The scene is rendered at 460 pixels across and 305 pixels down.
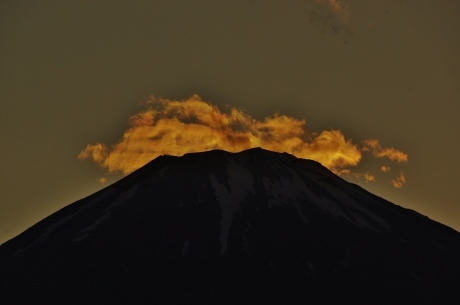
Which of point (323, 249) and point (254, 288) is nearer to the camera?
point (254, 288)

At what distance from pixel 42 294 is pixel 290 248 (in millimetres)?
54387

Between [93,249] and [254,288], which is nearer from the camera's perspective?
[254,288]

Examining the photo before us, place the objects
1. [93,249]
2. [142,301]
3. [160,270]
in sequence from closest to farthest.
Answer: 1. [142,301]
2. [160,270]
3. [93,249]

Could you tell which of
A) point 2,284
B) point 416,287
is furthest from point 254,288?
point 2,284

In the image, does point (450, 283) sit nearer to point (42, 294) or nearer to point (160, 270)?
point (160, 270)

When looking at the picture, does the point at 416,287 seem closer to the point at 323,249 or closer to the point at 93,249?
the point at 323,249

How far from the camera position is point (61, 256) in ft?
635

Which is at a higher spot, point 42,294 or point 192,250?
point 192,250

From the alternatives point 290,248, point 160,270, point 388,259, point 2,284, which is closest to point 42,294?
point 2,284

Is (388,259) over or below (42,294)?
over

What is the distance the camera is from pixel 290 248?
194 meters

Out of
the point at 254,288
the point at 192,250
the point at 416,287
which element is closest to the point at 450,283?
the point at 416,287

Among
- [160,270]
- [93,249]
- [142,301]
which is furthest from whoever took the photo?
[93,249]

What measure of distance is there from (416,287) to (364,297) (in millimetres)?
14680
